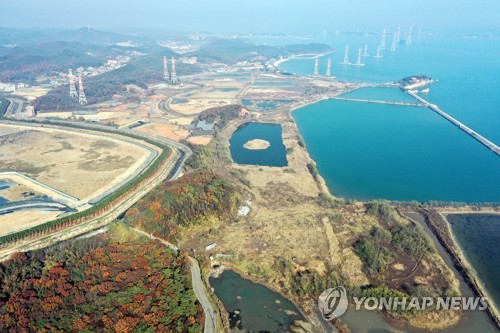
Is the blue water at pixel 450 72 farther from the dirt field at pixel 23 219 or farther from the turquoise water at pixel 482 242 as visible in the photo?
the dirt field at pixel 23 219

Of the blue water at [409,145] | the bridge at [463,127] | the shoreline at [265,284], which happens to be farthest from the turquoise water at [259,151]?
the bridge at [463,127]

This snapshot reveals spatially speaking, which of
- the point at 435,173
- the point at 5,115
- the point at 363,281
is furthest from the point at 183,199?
the point at 5,115

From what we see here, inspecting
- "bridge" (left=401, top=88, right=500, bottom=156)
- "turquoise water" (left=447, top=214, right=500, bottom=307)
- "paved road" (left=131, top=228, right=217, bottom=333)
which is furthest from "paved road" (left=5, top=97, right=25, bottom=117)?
"bridge" (left=401, top=88, right=500, bottom=156)

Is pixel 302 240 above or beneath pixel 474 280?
above

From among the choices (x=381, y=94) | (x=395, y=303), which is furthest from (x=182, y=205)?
(x=381, y=94)

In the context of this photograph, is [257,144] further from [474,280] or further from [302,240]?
[474,280]

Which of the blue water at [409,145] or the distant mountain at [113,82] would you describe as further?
the distant mountain at [113,82]

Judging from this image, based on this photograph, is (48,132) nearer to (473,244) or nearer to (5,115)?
(5,115)
